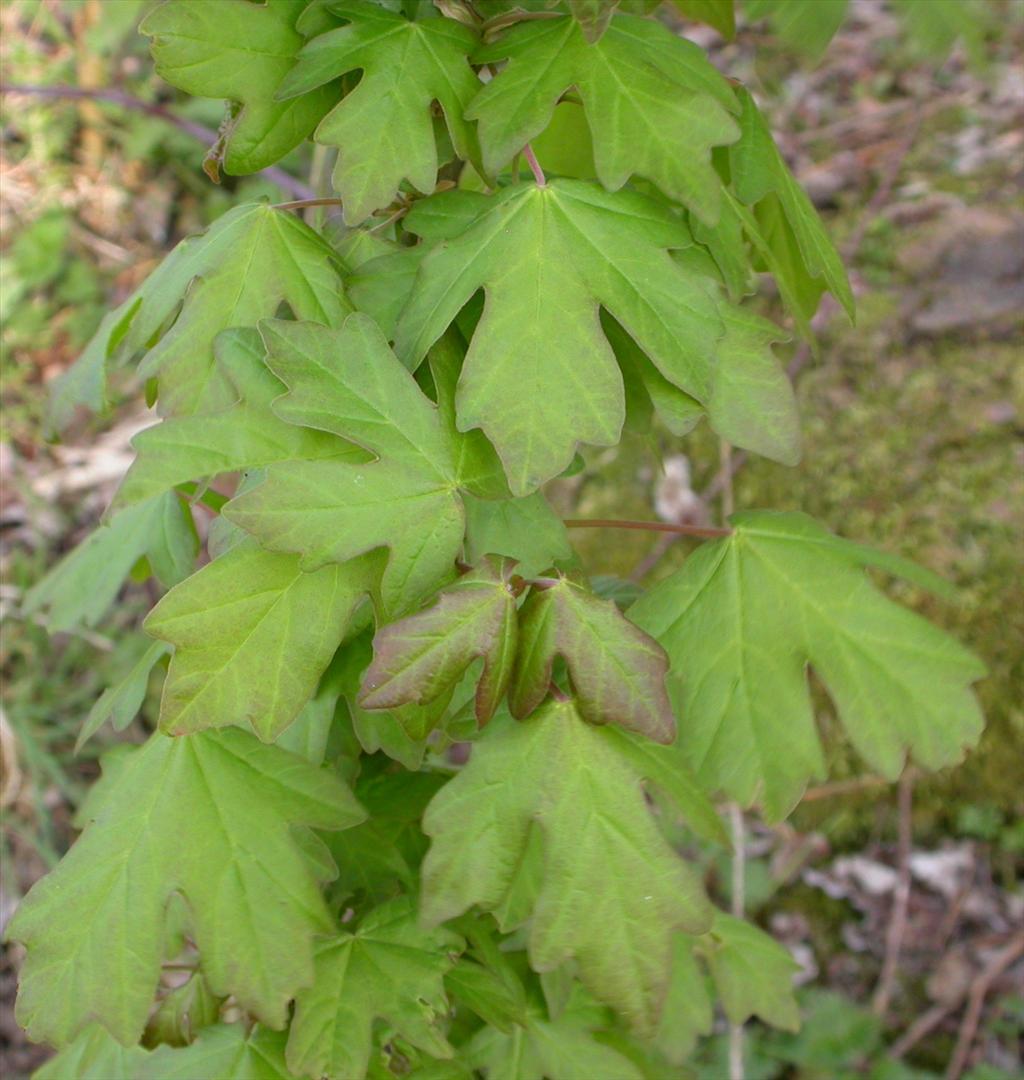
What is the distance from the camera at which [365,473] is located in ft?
2.66

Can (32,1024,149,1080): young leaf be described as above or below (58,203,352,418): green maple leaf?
below

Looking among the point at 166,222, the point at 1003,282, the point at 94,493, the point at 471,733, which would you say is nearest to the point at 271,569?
the point at 471,733

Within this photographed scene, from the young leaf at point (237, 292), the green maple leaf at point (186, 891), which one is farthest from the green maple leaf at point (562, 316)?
the green maple leaf at point (186, 891)

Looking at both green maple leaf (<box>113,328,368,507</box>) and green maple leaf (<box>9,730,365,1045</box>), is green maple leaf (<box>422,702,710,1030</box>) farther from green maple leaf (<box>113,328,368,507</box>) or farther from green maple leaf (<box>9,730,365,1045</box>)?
green maple leaf (<box>113,328,368,507</box>)

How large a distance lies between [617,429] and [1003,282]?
76.5 inches

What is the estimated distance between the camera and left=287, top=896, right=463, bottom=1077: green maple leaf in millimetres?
917

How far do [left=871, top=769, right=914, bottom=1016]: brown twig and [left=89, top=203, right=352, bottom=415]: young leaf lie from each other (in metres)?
1.62

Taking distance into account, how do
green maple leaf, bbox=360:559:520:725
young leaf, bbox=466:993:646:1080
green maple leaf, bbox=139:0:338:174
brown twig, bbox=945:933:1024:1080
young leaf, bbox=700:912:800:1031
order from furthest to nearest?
brown twig, bbox=945:933:1024:1080 < young leaf, bbox=700:912:800:1031 < young leaf, bbox=466:993:646:1080 < green maple leaf, bbox=139:0:338:174 < green maple leaf, bbox=360:559:520:725

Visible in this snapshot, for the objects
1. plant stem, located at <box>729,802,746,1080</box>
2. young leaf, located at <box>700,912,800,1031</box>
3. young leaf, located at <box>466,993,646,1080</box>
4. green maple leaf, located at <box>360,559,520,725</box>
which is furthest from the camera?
plant stem, located at <box>729,802,746,1080</box>

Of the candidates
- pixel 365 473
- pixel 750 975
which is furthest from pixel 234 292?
pixel 750 975

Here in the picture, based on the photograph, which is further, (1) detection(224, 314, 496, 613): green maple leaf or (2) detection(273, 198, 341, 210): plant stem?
(2) detection(273, 198, 341, 210): plant stem

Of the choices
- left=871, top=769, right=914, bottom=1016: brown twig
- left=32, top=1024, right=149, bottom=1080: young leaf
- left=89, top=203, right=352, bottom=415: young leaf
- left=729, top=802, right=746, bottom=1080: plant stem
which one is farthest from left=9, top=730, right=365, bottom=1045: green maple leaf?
left=871, top=769, right=914, bottom=1016: brown twig

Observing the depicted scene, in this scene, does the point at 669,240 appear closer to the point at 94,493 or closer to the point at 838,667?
the point at 838,667

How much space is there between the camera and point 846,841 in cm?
212
